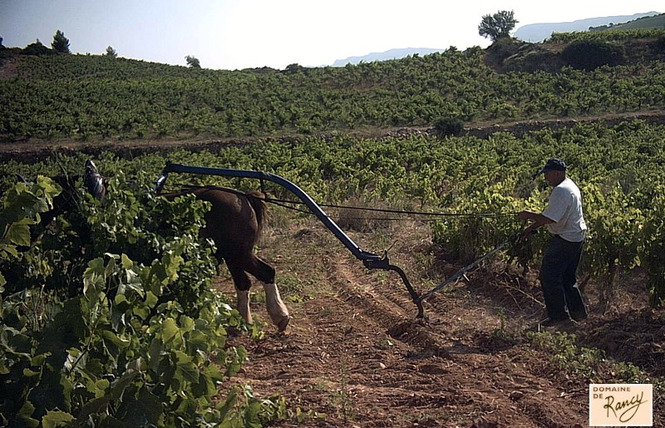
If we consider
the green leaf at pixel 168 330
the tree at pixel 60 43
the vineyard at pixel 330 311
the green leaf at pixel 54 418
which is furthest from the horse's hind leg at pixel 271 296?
the tree at pixel 60 43

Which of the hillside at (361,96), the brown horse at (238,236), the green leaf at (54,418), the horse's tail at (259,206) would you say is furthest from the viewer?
the hillside at (361,96)

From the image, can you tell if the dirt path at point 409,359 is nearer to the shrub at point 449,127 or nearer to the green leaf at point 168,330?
the green leaf at point 168,330

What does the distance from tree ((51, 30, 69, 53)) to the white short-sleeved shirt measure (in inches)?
3709

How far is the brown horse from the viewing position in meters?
7.65

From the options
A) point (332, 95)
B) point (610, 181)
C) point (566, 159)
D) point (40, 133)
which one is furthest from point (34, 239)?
point (332, 95)

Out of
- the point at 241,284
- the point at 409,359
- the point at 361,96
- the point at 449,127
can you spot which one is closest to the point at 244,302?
the point at 241,284

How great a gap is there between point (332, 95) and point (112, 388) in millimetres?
46560

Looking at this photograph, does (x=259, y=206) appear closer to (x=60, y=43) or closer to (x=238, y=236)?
(x=238, y=236)

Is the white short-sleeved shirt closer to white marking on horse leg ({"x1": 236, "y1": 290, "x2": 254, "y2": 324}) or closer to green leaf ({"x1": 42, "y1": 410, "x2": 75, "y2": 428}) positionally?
white marking on horse leg ({"x1": 236, "y1": 290, "x2": 254, "y2": 324})

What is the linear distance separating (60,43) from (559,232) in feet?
318

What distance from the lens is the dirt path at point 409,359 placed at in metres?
5.23

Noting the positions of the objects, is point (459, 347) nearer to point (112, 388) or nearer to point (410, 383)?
point (410, 383)

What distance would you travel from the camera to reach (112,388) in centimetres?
289

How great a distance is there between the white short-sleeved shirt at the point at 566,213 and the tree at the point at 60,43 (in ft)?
309
